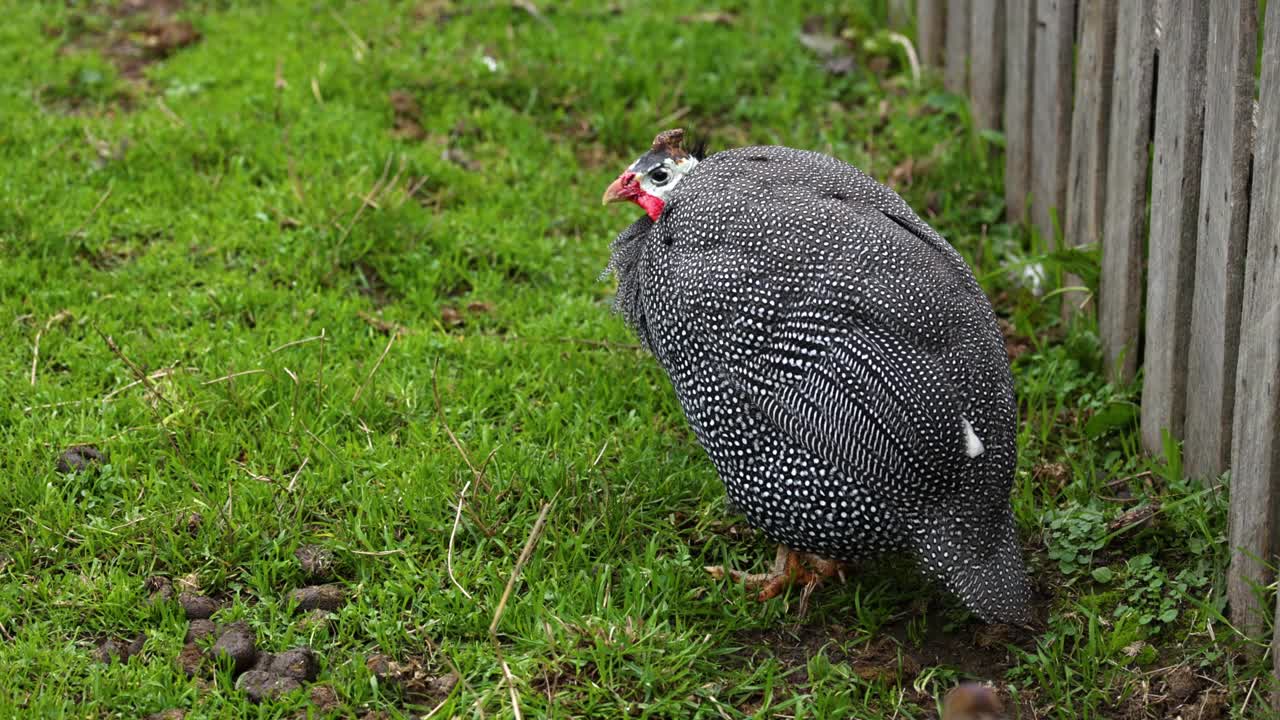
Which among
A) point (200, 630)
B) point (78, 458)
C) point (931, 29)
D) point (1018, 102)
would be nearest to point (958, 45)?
point (931, 29)

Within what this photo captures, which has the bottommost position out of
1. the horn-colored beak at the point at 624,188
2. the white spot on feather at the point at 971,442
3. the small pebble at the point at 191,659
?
the small pebble at the point at 191,659

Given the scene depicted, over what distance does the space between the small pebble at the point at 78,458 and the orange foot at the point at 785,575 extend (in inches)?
62.8

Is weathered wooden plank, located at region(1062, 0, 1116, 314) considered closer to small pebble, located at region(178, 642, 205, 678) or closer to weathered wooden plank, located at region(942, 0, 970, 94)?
weathered wooden plank, located at region(942, 0, 970, 94)

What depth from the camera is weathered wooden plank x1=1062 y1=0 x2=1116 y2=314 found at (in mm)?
3775

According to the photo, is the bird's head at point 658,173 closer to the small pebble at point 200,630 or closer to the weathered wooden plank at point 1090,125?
the weathered wooden plank at point 1090,125

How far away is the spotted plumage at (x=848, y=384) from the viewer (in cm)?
292

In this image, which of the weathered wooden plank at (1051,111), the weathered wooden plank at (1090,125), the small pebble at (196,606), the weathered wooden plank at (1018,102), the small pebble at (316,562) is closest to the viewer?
the small pebble at (196,606)

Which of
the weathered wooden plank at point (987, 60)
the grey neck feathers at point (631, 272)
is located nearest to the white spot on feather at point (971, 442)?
the grey neck feathers at point (631, 272)

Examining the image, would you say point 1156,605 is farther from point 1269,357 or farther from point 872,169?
point 872,169

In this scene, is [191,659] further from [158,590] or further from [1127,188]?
[1127,188]

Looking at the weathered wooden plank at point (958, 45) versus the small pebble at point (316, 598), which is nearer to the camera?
the small pebble at point (316, 598)

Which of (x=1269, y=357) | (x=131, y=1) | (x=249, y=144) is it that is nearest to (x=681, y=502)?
(x=1269, y=357)

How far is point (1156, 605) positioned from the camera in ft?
10.4

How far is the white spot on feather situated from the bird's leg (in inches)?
22.3
